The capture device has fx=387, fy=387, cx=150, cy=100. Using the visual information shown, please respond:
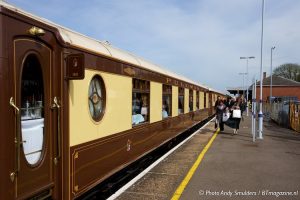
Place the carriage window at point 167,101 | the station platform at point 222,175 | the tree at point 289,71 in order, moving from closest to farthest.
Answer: the station platform at point 222,175 → the carriage window at point 167,101 → the tree at point 289,71

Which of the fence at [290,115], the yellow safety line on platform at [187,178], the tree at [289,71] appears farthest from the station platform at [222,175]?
the tree at [289,71]

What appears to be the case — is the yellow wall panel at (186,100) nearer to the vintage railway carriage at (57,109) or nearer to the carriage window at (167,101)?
the carriage window at (167,101)

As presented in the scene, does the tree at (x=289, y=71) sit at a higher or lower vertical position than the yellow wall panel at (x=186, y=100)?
higher

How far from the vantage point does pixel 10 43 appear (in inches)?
153

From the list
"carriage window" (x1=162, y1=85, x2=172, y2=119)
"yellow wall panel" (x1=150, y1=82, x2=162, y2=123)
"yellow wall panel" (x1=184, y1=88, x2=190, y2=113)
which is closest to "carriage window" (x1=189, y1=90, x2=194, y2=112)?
"yellow wall panel" (x1=184, y1=88, x2=190, y2=113)

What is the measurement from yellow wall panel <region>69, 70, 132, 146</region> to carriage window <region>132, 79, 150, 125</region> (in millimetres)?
365

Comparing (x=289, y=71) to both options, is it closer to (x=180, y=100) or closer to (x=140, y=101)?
(x=180, y=100)

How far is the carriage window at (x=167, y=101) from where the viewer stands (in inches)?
444

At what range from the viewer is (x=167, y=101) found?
11.7 metres

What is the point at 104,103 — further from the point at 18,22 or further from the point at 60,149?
the point at 18,22

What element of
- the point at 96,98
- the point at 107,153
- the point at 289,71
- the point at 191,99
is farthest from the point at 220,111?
the point at 289,71

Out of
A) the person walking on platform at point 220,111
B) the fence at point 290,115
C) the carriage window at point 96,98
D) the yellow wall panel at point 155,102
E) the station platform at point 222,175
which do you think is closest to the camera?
the carriage window at point 96,98

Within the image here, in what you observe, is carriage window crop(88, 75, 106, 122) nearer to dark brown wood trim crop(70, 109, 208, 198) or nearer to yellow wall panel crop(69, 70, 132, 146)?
yellow wall panel crop(69, 70, 132, 146)

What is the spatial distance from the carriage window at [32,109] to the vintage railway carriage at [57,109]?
1 cm
